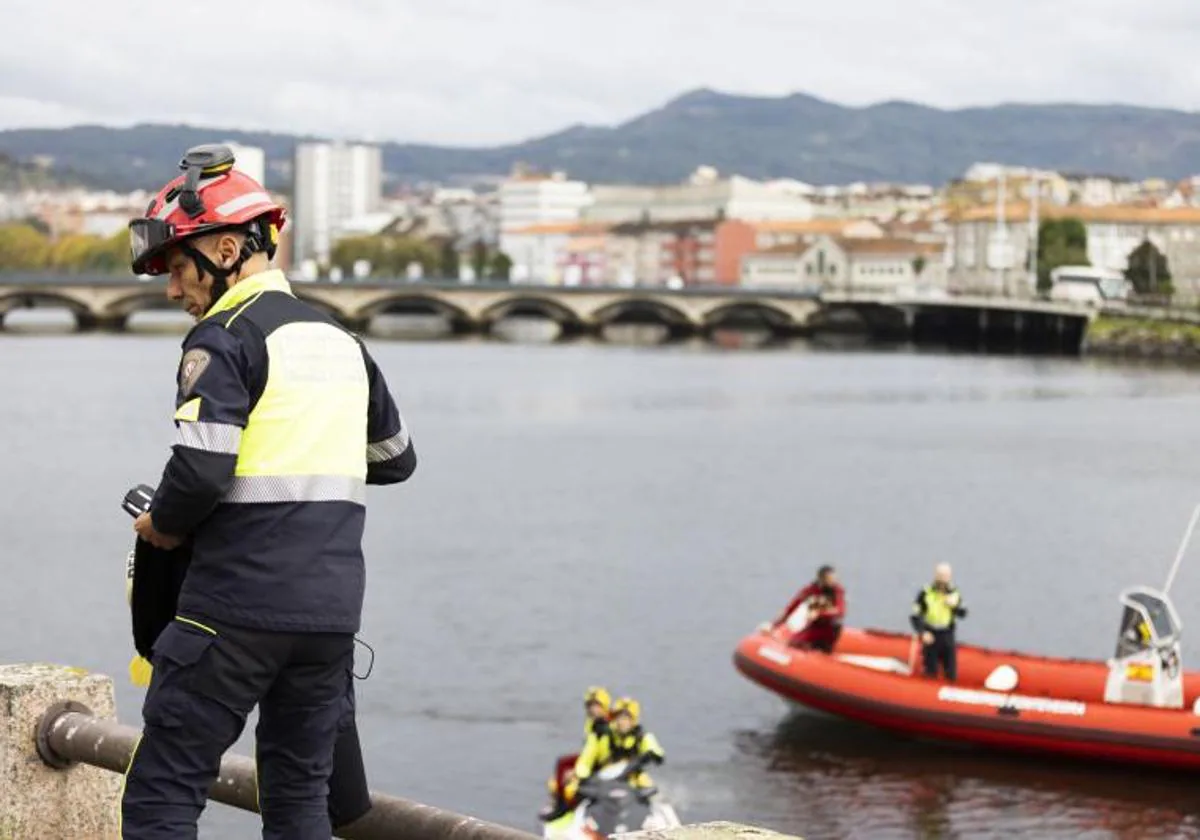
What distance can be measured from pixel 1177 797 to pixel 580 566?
64.7 feet

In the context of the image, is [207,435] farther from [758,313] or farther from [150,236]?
[758,313]

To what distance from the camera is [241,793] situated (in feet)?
19.5

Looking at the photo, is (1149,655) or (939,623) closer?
(1149,655)

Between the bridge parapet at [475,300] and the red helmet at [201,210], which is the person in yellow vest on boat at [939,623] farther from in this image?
the bridge parapet at [475,300]

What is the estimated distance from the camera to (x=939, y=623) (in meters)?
25.2

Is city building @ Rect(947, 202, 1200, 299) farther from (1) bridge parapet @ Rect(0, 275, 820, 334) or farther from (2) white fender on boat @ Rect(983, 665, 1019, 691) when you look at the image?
(2) white fender on boat @ Rect(983, 665, 1019, 691)

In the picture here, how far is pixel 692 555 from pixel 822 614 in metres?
17.4

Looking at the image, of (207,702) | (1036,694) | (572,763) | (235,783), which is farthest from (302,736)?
(1036,694)

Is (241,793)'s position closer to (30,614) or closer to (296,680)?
(296,680)

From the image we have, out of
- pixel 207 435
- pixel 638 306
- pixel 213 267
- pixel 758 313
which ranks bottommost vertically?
pixel 758 313

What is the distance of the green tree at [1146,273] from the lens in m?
157

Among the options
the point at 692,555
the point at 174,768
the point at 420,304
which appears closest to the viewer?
the point at 174,768

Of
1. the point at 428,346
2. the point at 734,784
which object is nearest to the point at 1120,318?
the point at 428,346

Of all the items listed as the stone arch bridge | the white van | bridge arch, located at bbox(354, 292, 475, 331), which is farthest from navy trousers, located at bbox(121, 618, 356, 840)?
the white van
